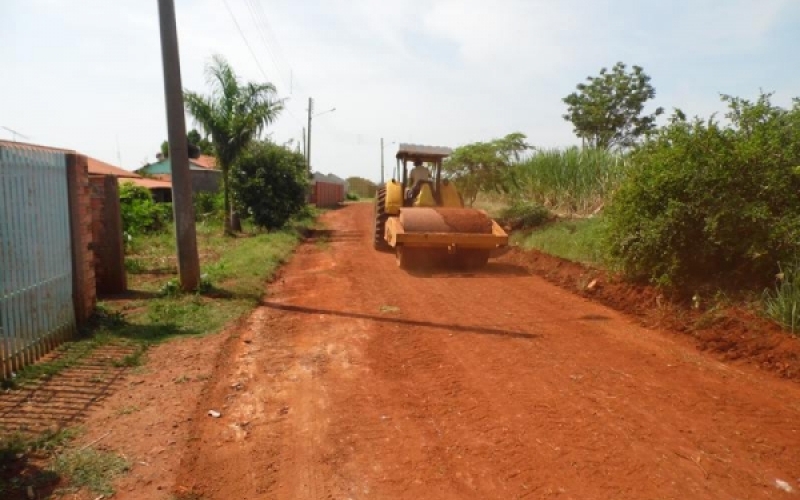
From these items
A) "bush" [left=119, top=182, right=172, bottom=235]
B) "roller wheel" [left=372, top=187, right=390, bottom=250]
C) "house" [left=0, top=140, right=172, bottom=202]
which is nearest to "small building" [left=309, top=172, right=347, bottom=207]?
"house" [left=0, top=140, right=172, bottom=202]

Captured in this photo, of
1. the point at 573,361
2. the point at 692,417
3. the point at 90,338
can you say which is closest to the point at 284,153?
the point at 90,338

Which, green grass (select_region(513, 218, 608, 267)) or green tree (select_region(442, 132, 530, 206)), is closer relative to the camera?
green grass (select_region(513, 218, 608, 267))

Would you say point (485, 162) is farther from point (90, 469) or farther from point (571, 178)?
point (90, 469)

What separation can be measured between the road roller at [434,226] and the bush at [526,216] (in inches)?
107

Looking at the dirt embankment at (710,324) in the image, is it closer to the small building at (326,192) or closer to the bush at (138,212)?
the bush at (138,212)

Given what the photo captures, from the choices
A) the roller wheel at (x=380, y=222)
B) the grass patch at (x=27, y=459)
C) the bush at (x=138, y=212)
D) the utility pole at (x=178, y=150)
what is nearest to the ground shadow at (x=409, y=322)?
the utility pole at (x=178, y=150)

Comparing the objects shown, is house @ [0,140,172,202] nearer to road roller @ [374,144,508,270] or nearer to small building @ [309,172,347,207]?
road roller @ [374,144,508,270]

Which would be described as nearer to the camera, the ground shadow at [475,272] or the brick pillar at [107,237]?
the brick pillar at [107,237]

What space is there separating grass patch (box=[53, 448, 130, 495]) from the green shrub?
20.5ft

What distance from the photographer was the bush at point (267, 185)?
66.4 feet

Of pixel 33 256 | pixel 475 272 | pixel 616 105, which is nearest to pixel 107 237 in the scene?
pixel 33 256

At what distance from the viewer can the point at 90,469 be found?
12.3ft

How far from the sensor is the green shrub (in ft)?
20.0

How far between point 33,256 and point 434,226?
6995 mm
